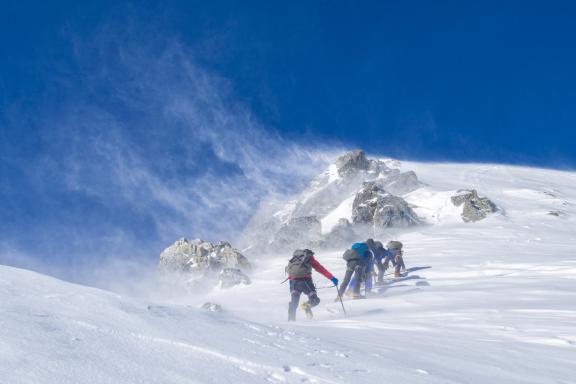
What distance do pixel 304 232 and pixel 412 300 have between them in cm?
2252

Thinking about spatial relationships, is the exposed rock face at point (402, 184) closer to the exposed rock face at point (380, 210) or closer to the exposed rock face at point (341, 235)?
the exposed rock face at point (380, 210)

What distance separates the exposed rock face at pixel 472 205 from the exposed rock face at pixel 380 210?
3.15 m

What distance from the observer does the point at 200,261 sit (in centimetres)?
3334

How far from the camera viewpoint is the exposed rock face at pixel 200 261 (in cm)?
2967

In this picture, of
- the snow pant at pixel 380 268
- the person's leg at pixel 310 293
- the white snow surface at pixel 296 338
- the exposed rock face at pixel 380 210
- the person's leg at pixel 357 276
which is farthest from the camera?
the exposed rock face at pixel 380 210

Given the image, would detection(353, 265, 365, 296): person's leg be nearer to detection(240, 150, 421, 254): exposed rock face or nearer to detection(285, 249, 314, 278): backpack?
detection(285, 249, 314, 278): backpack

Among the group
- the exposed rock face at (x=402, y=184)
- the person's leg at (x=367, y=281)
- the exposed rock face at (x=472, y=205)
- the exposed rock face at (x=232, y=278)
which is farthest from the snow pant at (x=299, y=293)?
the exposed rock face at (x=402, y=184)

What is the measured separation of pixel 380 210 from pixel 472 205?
19.6ft

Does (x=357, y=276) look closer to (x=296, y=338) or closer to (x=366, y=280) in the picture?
(x=366, y=280)

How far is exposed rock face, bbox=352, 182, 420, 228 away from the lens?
35.2 metres

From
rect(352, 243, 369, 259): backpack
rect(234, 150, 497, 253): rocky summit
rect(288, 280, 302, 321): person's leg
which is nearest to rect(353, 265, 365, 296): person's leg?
rect(352, 243, 369, 259): backpack

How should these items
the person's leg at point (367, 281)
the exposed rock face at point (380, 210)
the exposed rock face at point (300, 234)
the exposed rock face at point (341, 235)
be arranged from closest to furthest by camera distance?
the person's leg at point (367, 281), the exposed rock face at point (341, 235), the exposed rock face at point (300, 234), the exposed rock face at point (380, 210)

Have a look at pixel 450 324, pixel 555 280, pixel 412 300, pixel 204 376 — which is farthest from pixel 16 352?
pixel 555 280

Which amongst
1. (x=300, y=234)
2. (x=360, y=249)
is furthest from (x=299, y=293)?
(x=300, y=234)
